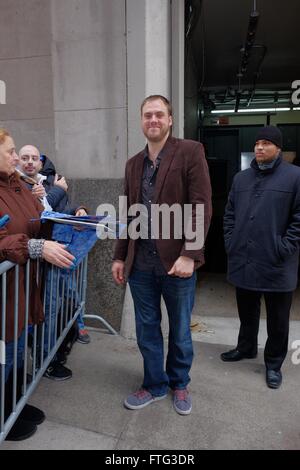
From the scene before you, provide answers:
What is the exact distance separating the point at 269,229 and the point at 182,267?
0.89 meters

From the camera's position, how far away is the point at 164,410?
2.39 m

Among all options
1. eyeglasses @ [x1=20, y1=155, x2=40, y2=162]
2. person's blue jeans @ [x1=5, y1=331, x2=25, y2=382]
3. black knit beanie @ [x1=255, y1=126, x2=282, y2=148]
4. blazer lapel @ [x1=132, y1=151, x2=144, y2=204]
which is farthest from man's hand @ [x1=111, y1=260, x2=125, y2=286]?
black knit beanie @ [x1=255, y1=126, x2=282, y2=148]

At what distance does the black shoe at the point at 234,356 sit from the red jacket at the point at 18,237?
64.8 inches

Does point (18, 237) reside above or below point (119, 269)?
above

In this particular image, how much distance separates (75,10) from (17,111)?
1.08m

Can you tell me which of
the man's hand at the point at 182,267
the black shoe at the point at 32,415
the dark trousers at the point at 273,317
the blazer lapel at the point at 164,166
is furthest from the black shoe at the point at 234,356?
the blazer lapel at the point at 164,166

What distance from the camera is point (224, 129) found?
11133 mm

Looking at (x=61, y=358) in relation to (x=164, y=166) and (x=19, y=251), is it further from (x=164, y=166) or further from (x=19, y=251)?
(x=164, y=166)

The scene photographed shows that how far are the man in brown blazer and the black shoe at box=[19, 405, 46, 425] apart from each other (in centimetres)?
54

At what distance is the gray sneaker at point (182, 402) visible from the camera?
2344 mm

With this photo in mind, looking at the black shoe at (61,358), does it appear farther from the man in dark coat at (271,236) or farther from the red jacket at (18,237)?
the man in dark coat at (271,236)

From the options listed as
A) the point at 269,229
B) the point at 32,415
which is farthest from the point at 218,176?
the point at 32,415

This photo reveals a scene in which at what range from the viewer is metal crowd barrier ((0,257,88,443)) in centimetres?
190

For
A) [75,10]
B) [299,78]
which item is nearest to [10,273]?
[75,10]
